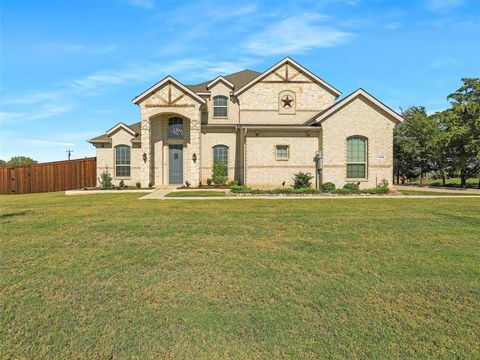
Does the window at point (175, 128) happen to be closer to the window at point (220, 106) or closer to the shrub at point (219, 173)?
the window at point (220, 106)

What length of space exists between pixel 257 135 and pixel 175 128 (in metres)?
6.95

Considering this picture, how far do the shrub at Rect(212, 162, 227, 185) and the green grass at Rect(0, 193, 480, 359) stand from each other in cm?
1490

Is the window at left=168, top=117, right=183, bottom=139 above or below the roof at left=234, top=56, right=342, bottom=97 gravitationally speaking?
below

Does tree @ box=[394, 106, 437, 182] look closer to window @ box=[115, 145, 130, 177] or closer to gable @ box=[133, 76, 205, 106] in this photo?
gable @ box=[133, 76, 205, 106]

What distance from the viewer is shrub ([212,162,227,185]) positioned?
901 inches

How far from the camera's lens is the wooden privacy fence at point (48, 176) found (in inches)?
981

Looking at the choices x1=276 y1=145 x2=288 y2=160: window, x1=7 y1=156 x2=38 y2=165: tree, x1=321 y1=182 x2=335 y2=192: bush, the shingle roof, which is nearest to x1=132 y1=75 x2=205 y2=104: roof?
the shingle roof

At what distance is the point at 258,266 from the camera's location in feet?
17.4

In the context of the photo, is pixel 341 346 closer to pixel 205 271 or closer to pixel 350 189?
pixel 205 271

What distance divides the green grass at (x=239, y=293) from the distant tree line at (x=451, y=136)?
21.9 meters

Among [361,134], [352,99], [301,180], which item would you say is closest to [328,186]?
[301,180]

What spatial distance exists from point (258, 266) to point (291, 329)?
1875 mm

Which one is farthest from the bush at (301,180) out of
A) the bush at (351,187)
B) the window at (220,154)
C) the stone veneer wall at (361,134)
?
the window at (220,154)

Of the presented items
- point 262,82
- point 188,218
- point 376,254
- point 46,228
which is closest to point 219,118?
point 262,82
